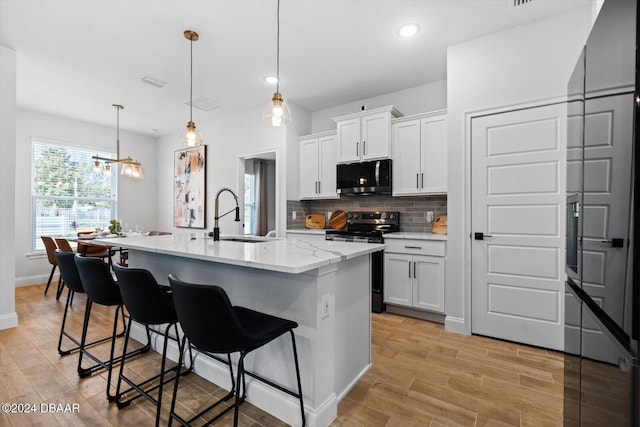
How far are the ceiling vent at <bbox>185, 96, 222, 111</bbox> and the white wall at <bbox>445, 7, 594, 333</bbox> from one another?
3327mm

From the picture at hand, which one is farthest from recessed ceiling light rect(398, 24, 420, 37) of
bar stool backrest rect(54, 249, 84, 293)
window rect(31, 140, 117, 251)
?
window rect(31, 140, 117, 251)

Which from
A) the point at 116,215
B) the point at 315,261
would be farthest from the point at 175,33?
the point at 116,215

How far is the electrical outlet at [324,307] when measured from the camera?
160 cm

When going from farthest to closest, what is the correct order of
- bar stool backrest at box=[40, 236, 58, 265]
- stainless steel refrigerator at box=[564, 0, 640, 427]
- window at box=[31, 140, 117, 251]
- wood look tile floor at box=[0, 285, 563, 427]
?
1. window at box=[31, 140, 117, 251]
2. bar stool backrest at box=[40, 236, 58, 265]
3. wood look tile floor at box=[0, 285, 563, 427]
4. stainless steel refrigerator at box=[564, 0, 640, 427]

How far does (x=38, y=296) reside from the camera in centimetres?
420

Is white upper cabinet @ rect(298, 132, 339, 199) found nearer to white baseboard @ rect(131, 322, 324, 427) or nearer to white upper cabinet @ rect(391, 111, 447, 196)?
white upper cabinet @ rect(391, 111, 447, 196)

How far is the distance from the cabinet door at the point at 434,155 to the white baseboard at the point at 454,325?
1.42 meters

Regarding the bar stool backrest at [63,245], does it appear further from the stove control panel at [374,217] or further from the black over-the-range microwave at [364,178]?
the stove control panel at [374,217]

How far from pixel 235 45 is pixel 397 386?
3.40m

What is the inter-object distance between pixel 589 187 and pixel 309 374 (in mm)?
1510

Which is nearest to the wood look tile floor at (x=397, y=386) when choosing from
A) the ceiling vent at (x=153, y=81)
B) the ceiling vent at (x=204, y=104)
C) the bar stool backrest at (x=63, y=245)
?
the bar stool backrest at (x=63, y=245)

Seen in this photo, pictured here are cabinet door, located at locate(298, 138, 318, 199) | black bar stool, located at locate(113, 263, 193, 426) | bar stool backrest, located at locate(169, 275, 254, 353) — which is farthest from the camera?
cabinet door, located at locate(298, 138, 318, 199)

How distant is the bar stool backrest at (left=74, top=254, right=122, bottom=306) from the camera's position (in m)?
1.97

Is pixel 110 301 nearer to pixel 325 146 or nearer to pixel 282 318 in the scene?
pixel 282 318
